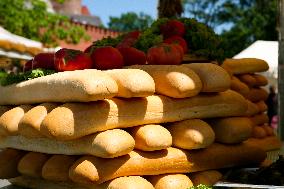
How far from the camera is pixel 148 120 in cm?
403

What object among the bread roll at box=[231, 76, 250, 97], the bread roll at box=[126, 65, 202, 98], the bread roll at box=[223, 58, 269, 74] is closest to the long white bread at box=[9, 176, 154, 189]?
the bread roll at box=[126, 65, 202, 98]

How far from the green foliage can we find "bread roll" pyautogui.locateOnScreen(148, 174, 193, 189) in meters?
13.0

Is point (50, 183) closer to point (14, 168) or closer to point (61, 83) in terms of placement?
point (14, 168)

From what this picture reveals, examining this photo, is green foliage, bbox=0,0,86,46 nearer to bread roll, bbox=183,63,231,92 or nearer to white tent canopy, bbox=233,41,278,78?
white tent canopy, bbox=233,41,278,78

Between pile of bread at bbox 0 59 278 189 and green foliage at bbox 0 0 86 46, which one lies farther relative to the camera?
green foliage at bbox 0 0 86 46

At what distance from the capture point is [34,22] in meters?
17.5

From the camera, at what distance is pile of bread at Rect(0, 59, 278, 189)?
375 centimetres

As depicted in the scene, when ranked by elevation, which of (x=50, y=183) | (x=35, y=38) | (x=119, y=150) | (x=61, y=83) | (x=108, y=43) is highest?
(x=35, y=38)

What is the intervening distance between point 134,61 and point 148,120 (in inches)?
30.4

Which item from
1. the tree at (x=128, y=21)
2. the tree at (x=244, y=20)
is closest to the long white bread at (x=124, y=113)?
the tree at (x=244, y=20)

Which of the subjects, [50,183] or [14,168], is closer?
[50,183]

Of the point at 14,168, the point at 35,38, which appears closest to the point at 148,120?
the point at 14,168

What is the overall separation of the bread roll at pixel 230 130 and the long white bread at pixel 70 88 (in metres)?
1.12

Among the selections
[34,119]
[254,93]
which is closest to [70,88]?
[34,119]
